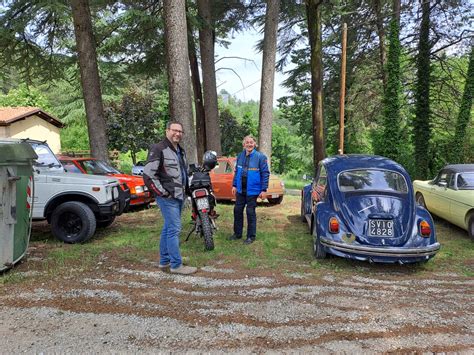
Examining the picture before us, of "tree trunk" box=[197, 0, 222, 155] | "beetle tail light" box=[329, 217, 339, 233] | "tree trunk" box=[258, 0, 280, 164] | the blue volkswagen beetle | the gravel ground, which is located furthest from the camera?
"tree trunk" box=[197, 0, 222, 155]

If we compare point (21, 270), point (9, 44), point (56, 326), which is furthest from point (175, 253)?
point (9, 44)

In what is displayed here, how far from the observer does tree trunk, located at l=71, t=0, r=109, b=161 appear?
11.8 metres

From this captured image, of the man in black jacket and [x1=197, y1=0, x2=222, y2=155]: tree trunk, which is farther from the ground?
[x1=197, y1=0, x2=222, y2=155]: tree trunk

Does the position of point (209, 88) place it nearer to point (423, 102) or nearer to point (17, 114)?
point (423, 102)

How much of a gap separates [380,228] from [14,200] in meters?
5.07

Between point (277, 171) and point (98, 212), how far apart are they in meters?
46.2

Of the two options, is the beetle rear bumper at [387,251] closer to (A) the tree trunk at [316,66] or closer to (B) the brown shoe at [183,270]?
(B) the brown shoe at [183,270]

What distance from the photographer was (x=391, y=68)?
Result: 19.2 meters

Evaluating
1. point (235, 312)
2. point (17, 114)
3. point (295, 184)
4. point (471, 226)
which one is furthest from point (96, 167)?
point (17, 114)

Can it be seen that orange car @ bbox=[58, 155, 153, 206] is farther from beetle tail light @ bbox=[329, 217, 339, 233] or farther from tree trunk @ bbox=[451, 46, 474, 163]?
tree trunk @ bbox=[451, 46, 474, 163]

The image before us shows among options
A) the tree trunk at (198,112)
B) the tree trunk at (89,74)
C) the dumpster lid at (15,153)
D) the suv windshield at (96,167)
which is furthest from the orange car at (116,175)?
the tree trunk at (198,112)

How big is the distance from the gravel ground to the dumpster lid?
61.7 inches

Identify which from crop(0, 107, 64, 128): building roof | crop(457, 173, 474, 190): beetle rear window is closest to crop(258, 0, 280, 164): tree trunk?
crop(457, 173, 474, 190): beetle rear window

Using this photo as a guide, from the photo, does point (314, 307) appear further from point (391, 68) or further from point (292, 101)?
point (292, 101)
